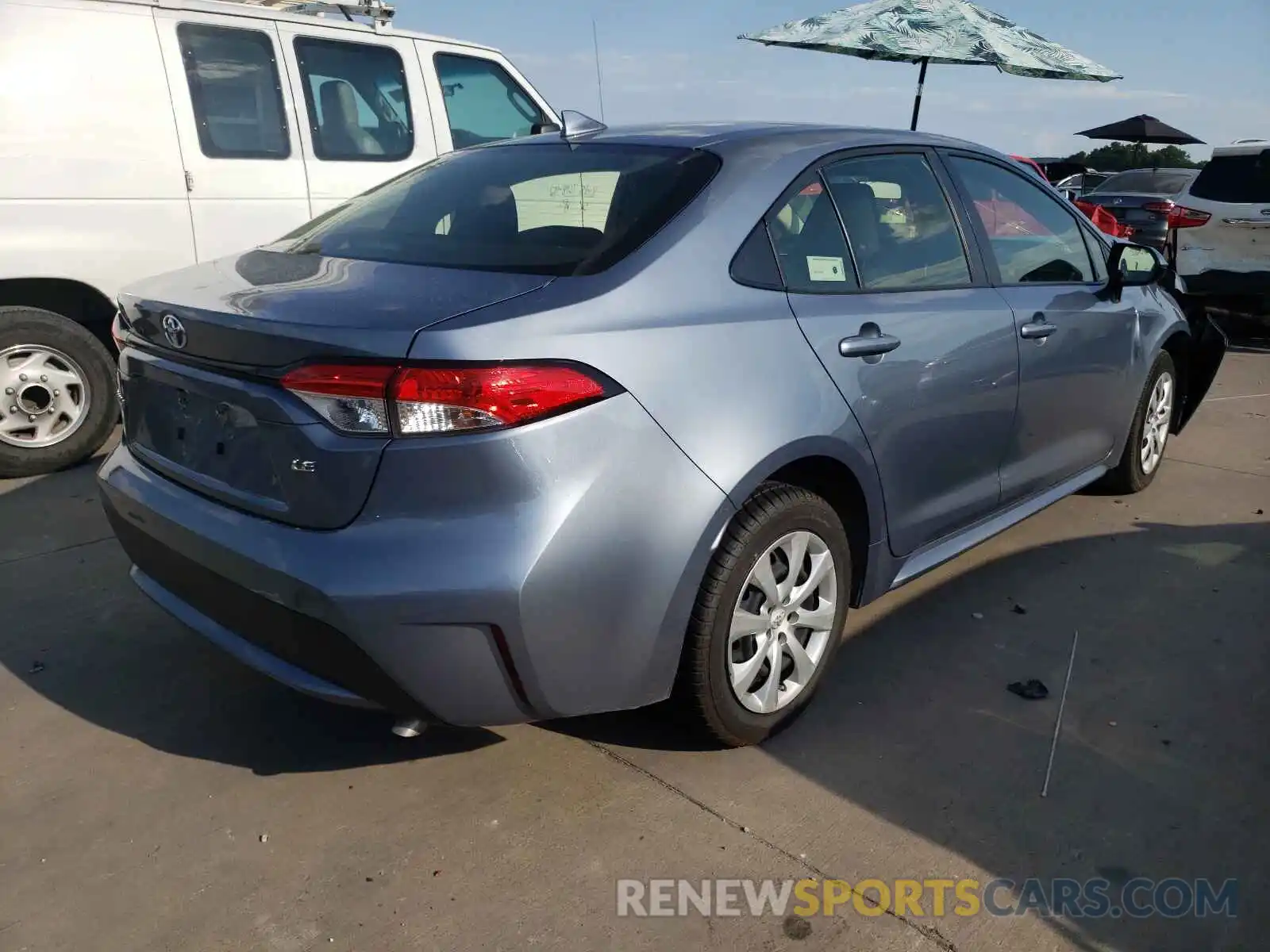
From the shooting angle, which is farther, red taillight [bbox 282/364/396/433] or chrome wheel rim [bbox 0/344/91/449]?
chrome wheel rim [bbox 0/344/91/449]

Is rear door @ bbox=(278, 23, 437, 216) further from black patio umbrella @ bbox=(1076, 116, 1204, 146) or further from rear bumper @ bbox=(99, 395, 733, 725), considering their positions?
black patio umbrella @ bbox=(1076, 116, 1204, 146)

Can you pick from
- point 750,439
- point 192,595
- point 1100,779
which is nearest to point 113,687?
point 192,595

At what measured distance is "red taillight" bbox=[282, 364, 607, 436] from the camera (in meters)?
2.07

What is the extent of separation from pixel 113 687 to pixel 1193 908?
284cm

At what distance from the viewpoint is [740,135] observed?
293cm

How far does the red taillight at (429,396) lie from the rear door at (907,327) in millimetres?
888

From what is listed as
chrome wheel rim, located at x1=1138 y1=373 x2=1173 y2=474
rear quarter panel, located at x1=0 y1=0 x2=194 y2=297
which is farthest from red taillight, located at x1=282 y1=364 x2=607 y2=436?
chrome wheel rim, located at x1=1138 y1=373 x2=1173 y2=474

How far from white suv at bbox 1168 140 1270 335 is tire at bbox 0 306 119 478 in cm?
804

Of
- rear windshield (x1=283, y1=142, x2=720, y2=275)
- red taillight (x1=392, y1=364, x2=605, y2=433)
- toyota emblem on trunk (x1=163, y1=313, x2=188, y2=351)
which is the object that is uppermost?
rear windshield (x1=283, y1=142, x2=720, y2=275)

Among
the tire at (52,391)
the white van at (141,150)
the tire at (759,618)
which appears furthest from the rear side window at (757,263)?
the tire at (52,391)

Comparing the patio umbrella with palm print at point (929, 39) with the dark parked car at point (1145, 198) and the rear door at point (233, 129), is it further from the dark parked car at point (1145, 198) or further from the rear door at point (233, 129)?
the rear door at point (233, 129)

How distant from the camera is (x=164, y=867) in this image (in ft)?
7.64

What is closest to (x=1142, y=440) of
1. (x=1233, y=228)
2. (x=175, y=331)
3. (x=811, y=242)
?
(x=811, y=242)

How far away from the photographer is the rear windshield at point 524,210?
2518 millimetres
